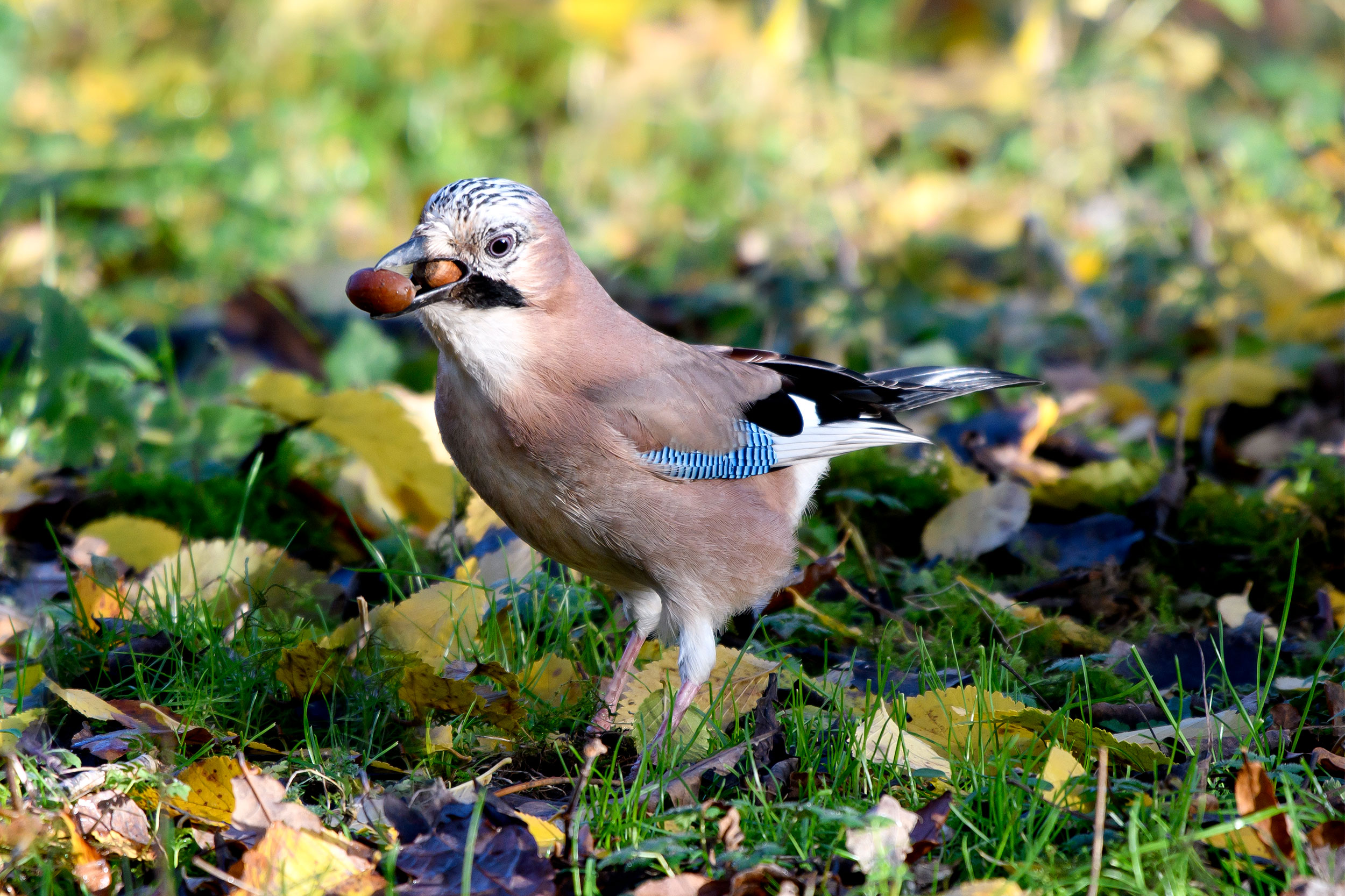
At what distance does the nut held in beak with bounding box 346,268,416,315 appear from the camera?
273 centimetres

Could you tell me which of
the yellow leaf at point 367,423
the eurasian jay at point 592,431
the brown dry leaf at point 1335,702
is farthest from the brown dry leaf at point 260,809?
the brown dry leaf at point 1335,702

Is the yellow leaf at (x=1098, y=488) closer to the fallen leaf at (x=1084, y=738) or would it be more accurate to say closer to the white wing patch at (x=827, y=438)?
the white wing patch at (x=827, y=438)

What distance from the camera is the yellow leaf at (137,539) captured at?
3412 mm

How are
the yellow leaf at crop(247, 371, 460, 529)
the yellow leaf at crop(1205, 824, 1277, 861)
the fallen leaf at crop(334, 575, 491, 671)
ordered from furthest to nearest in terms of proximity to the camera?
the yellow leaf at crop(247, 371, 460, 529) → the fallen leaf at crop(334, 575, 491, 671) → the yellow leaf at crop(1205, 824, 1277, 861)

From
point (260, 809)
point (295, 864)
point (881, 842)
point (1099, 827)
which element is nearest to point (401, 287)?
point (260, 809)

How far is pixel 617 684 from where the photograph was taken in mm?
2908

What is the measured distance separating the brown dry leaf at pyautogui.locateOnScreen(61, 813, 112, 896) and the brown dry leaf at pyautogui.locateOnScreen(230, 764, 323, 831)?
8.3 inches

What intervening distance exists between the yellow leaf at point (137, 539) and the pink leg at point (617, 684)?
4.05ft

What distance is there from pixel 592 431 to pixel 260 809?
1.05m

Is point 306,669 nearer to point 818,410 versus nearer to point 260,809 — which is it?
point 260,809

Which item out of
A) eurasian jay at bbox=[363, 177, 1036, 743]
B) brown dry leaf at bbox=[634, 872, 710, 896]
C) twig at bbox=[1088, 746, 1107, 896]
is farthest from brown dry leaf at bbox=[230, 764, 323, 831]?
twig at bbox=[1088, 746, 1107, 896]

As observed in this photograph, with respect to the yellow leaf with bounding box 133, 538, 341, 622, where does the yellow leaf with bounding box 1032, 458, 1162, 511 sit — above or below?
below

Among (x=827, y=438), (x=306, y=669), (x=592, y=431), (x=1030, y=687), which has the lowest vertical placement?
(x=1030, y=687)

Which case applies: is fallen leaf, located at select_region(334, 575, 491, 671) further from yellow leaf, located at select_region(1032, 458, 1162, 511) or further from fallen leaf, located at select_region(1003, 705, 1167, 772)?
yellow leaf, located at select_region(1032, 458, 1162, 511)
